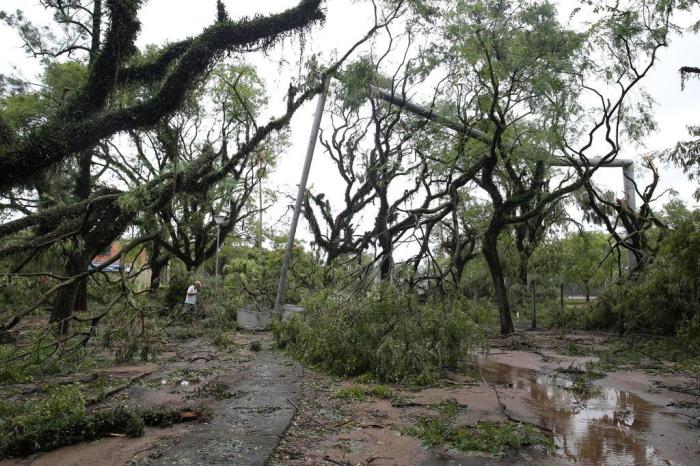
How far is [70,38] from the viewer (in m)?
11.5

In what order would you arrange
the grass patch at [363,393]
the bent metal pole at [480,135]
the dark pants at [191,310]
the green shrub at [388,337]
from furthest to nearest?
the dark pants at [191,310]
the bent metal pole at [480,135]
the green shrub at [388,337]
the grass patch at [363,393]

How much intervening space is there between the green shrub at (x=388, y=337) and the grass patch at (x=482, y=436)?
2.52m

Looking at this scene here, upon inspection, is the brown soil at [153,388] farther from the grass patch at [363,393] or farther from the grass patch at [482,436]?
the grass patch at [482,436]

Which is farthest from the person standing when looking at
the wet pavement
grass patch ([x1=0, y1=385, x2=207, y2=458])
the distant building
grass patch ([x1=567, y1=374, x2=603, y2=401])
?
grass patch ([x1=567, y1=374, x2=603, y2=401])

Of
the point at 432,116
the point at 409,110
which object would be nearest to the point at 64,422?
the point at 432,116

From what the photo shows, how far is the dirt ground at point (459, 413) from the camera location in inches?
179

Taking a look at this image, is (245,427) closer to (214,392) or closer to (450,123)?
(214,392)

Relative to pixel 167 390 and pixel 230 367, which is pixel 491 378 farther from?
pixel 167 390

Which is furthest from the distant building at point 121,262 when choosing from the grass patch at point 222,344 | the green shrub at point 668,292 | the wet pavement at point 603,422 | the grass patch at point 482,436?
the green shrub at point 668,292

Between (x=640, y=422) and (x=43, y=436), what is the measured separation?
611 centimetres

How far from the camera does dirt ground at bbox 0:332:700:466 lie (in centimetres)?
454

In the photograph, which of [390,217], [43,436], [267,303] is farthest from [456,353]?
[267,303]

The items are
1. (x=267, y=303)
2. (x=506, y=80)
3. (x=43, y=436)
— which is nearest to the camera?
(x=43, y=436)

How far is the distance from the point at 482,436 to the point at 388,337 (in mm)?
3338
